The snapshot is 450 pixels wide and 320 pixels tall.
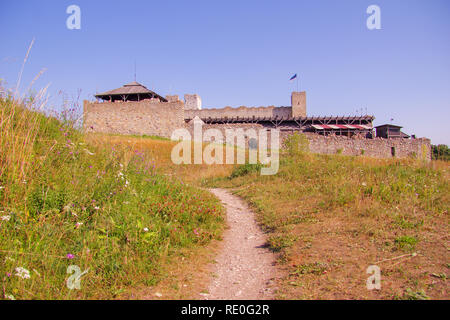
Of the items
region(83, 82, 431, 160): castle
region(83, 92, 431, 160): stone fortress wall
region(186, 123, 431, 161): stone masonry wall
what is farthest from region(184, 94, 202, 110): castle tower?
region(186, 123, 431, 161): stone masonry wall

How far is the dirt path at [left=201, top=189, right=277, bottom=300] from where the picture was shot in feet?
10.1

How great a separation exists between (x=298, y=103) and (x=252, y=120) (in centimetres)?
756

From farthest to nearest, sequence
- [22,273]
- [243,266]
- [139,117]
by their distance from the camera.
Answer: [139,117], [243,266], [22,273]

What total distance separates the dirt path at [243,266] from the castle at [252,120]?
15.1m

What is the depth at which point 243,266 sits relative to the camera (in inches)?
150

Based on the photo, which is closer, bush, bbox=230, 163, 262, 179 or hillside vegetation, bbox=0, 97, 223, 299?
hillside vegetation, bbox=0, 97, 223, 299

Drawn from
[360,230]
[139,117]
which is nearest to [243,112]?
[139,117]

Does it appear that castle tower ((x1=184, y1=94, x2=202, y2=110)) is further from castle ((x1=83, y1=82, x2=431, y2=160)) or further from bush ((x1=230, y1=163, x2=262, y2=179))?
bush ((x1=230, y1=163, x2=262, y2=179))

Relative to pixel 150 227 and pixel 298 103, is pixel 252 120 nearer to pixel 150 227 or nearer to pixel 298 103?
pixel 298 103

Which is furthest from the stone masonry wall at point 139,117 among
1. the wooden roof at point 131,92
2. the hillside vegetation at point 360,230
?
the hillside vegetation at point 360,230

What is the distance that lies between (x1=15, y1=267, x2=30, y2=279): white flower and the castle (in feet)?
54.9

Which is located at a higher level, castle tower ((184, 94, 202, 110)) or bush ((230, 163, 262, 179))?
castle tower ((184, 94, 202, 110))

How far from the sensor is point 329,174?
7.87 m

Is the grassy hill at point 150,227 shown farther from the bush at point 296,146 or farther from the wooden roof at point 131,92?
the wooden roof at point 131,92
